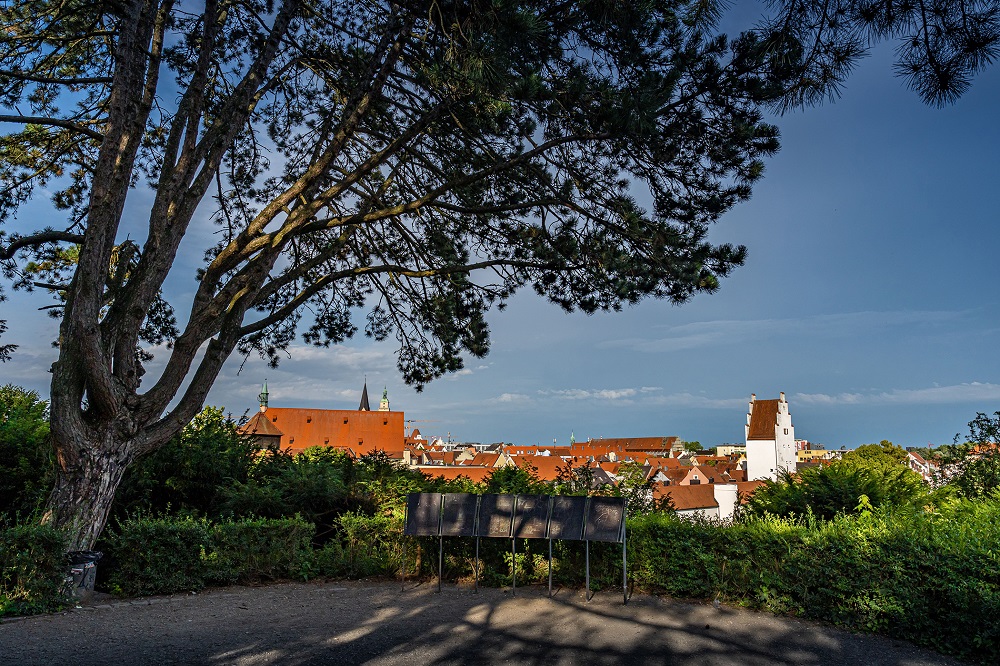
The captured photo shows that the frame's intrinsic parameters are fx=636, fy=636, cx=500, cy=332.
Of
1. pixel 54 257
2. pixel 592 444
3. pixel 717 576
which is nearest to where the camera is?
pixel 717 576

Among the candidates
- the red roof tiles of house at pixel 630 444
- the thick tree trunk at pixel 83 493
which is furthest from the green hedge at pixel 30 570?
the red roof tiles of house at pixel 630 444

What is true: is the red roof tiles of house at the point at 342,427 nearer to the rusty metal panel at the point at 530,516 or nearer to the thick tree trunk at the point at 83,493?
the thick tree trunk at the point at 83,493

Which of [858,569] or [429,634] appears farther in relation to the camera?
[858,569]

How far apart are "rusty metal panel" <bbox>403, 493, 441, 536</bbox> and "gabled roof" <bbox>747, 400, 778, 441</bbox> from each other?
2280 inches

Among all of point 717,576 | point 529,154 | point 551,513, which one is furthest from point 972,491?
point 529,154

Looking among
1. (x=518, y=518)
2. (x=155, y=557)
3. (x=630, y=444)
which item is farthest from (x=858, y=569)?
(x=630, y=444)

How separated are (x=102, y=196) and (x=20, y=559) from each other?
4.03 m

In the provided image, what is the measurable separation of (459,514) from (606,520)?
5.69 feet

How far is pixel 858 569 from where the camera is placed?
5730mm

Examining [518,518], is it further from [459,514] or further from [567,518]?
[459,514]

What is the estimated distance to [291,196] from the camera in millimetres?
8625

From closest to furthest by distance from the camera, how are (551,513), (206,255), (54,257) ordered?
(551,513), (54,257), (206,255)

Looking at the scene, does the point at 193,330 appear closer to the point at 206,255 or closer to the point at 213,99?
the point at 206,255

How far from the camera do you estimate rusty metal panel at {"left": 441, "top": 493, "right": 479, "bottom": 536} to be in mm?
7324
